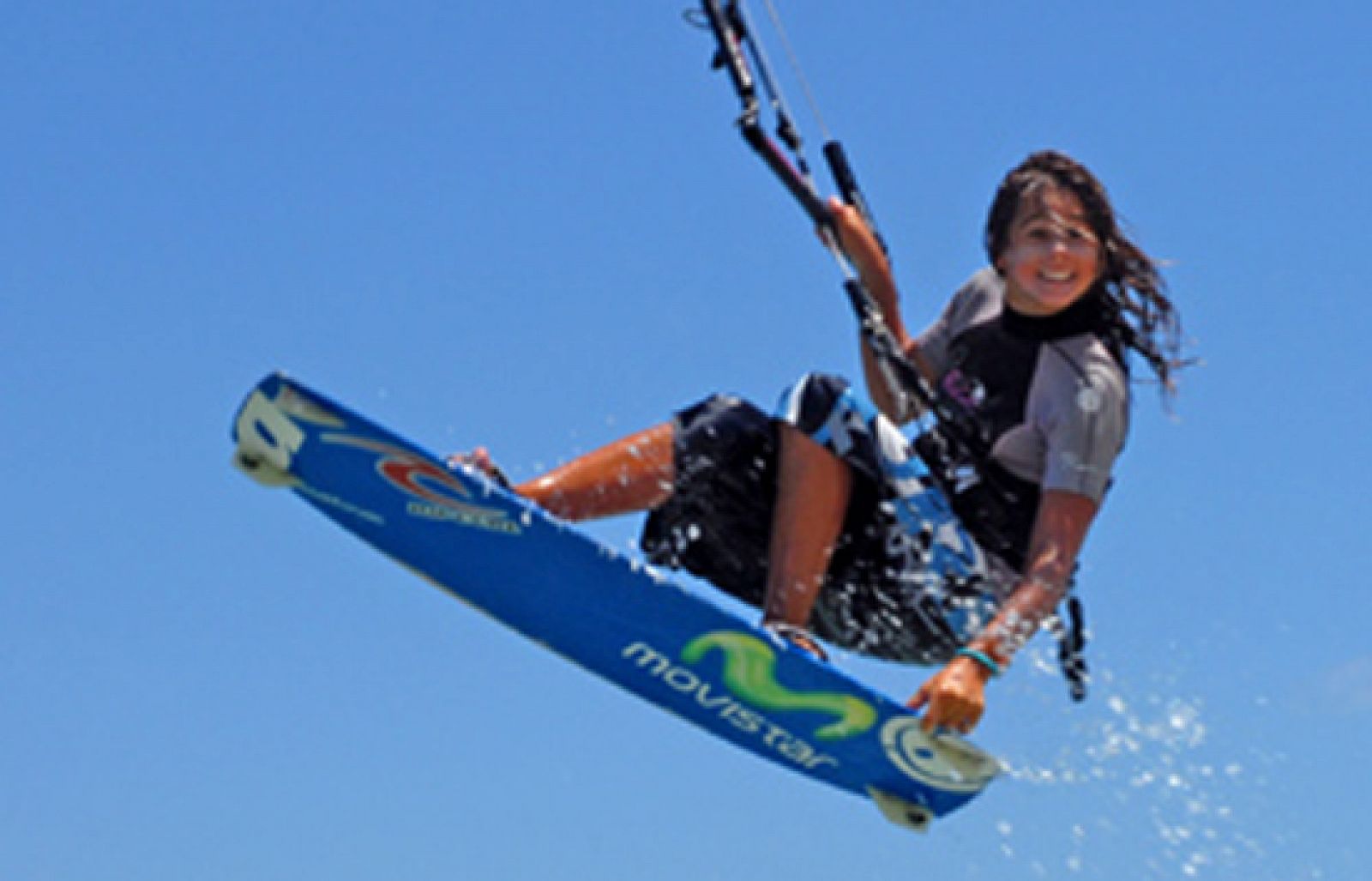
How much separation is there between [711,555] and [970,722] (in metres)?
1.09

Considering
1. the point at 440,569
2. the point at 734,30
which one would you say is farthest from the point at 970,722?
the point at 734,30

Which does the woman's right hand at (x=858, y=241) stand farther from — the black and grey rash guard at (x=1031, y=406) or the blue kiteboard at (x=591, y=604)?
the blue kiteboard at (x=591, y=604)

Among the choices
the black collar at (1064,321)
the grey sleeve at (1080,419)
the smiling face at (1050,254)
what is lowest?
the grey sleeve at (1080,419)

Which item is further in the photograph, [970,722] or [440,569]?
[440,569]

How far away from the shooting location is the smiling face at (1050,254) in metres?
7.72

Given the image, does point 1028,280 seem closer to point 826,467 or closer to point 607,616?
point 826,467

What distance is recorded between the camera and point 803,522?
761cm

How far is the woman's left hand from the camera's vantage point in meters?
7.15

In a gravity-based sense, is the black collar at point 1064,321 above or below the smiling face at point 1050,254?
below

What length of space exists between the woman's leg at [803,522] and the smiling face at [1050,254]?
0.80m

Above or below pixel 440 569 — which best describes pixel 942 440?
above

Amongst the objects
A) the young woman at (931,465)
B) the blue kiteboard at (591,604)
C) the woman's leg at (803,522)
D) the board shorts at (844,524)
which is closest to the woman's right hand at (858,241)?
the young woman at (931,465)

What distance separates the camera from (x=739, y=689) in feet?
24.8


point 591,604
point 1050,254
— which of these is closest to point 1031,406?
point 1050,254
